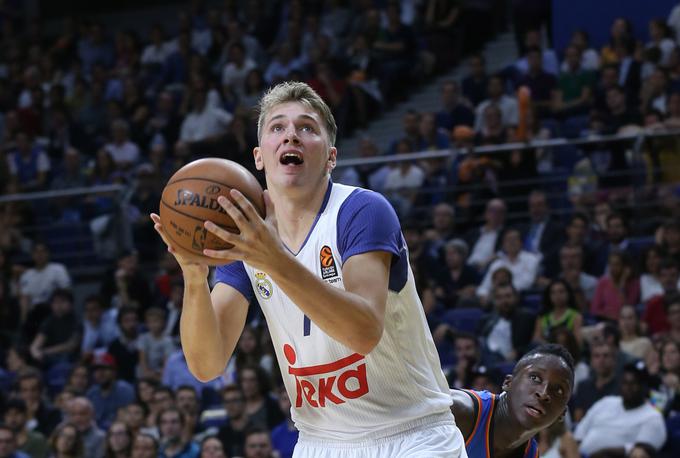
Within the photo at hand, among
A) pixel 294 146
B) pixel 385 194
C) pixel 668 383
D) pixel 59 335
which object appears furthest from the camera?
pixel 59 335

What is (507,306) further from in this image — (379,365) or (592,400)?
(379,365)

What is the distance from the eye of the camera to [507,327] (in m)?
10.7

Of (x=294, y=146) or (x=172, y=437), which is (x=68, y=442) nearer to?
(x=172, y=437)

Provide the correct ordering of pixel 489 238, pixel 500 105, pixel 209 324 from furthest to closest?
1. pixel 500 105
2. pixel 489 238
3. pixel 209 324

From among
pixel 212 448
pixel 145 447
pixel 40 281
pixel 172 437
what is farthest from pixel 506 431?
pixel 40 281

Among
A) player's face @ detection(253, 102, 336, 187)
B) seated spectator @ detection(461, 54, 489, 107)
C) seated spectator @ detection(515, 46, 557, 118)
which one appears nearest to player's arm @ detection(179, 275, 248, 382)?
player's face @ detection(253, 102, 336, 187)

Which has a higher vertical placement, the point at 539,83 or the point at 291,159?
the point at 539,83

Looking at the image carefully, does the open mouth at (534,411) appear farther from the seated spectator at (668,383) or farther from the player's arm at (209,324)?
the seated spectator at (668,383)

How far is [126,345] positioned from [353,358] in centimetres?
864

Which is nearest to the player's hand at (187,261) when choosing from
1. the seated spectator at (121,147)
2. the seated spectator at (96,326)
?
the seated spectator at (96,326)

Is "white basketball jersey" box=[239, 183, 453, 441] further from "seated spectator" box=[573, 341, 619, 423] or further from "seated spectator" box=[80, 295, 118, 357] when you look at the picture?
"seated spectator" box=[80, 295, 118, 357]

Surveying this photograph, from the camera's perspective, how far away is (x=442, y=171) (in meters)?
13.0

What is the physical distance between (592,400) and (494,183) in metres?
3.39

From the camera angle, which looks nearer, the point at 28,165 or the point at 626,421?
the point at 626,421
